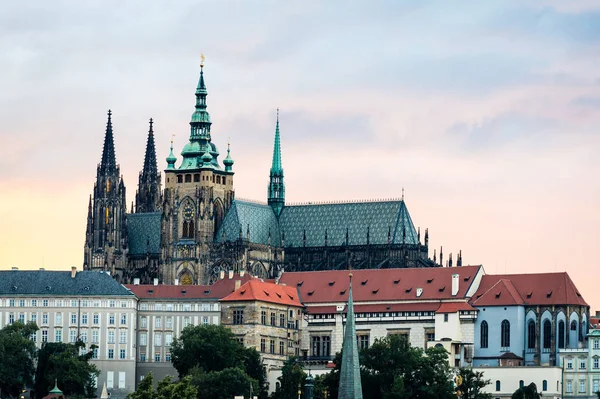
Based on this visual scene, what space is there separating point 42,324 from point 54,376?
15701 mm

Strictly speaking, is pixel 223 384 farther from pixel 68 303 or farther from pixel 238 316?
pixel 68 303

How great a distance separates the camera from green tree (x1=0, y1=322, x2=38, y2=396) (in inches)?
7200

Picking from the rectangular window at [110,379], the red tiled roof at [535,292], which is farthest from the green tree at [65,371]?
the red tiled roof at [535,292]

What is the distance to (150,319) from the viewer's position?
199625mm

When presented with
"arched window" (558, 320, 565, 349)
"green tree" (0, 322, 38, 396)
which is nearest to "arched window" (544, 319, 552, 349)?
"arched window" (558, 320, 565, 349)

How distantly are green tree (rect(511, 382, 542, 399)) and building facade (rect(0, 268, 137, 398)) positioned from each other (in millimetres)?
33162

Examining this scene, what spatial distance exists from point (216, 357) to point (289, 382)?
7281 mm

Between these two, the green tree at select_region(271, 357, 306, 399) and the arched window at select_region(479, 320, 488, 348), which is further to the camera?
the arched window at select_region(479, 320, 488, 348)

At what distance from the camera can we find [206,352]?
18538 cm

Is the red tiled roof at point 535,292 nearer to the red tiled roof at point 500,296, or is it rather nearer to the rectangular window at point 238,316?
the red tiled roof at point 500,296

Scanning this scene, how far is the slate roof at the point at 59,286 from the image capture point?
198m

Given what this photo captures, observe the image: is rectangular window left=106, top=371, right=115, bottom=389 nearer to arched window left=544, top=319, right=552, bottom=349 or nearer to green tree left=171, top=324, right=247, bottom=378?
green tree left=171, top=324, right=247, bottom=378

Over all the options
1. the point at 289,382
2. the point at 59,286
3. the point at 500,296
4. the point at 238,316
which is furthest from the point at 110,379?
the point at 500,296

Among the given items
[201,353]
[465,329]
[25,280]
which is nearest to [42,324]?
[25,280]
